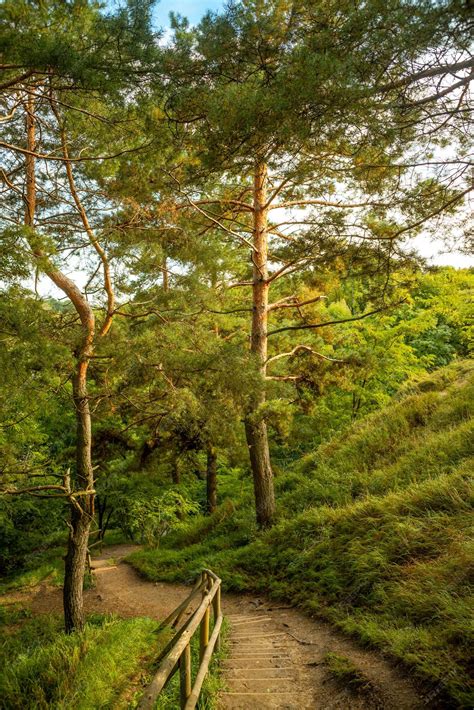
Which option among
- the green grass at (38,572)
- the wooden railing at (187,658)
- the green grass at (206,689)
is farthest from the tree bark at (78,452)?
the green grass at (38,572)

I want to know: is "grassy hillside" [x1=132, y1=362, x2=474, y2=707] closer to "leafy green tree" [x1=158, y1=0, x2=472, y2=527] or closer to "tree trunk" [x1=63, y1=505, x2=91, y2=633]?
"tree trunk" [x1=63, y1=505, x2=91, y2=633]

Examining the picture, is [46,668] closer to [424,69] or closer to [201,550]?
[201,550]

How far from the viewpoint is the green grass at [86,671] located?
3652mm

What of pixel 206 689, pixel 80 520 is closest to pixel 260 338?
pixel 80 520

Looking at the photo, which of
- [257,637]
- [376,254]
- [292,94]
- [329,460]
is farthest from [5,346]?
[329,460]

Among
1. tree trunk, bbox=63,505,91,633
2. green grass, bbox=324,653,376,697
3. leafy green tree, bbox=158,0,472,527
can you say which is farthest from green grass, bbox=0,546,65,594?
leafy green tree, bbox=158,0,472,527

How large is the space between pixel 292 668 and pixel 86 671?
6.93ft

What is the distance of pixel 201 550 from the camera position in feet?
33.7

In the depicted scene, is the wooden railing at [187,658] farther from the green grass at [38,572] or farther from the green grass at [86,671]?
the green grass at [38,572]

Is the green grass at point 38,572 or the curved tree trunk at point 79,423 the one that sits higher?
the curved tree trunk at point 79,423

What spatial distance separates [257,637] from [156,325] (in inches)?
212

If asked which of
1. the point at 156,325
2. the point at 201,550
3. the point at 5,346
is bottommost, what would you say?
the point at 201,550

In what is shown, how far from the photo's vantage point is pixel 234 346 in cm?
832

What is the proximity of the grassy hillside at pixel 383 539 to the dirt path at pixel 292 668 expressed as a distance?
225mm
